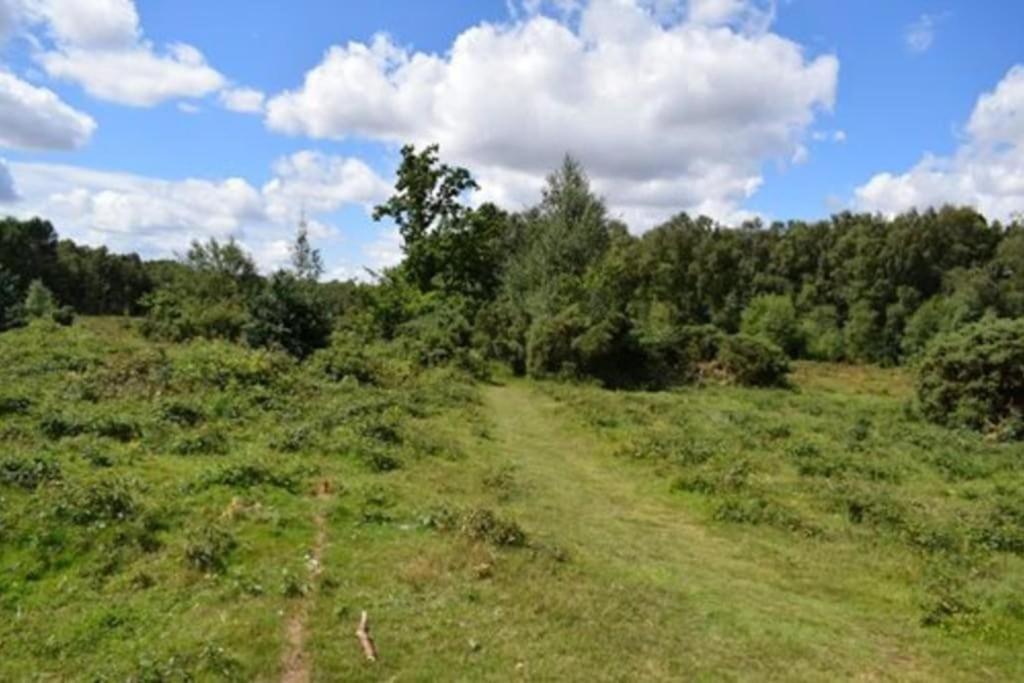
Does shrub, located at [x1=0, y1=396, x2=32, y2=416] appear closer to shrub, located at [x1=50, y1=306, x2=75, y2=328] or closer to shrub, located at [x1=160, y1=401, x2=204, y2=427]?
shrub, located at [x1=160, y1=401, x2=204, y2=427]

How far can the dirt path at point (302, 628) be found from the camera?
8.70 meters

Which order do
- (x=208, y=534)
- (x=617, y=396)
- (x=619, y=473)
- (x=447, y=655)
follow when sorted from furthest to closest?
(x=617, y=396), (x=619, y=473), (x=208, y=534), (x=447, y=655)

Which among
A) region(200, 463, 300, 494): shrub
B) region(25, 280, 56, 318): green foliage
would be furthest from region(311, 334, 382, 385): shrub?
A: region(25, 280, 56, 318): green foliage

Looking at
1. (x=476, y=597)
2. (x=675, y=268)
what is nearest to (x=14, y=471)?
(x=476, y=597)

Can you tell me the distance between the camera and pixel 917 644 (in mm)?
10586

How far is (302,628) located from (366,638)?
77 centimetres

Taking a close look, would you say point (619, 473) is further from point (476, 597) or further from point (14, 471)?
point (14, 471)

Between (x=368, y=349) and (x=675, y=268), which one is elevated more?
(x=675, y=268)

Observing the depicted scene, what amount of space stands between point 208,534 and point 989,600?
1050cm

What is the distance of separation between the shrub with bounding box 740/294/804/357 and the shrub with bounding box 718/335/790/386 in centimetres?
2932

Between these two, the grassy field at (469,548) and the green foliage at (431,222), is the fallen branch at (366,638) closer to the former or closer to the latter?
the grassy field at (469,548)

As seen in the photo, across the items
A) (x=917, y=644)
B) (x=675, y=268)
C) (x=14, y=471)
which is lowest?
(x=917, y=644)

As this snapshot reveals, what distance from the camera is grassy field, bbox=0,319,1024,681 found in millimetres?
9328

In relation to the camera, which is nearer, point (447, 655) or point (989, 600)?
point (447, 655)
